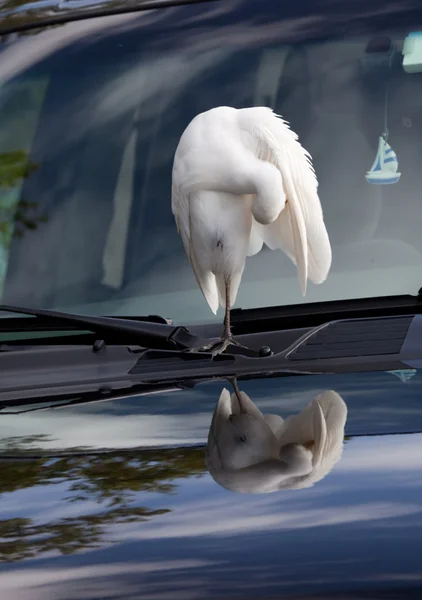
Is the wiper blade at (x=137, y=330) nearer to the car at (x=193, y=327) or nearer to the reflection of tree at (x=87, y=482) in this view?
the car at (x=193, y=327)

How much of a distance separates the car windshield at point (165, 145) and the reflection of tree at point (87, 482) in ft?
3.03

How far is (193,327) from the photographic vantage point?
8.87 ft

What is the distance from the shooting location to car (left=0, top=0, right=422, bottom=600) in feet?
4.68

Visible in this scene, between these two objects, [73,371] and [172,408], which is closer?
[172,408]

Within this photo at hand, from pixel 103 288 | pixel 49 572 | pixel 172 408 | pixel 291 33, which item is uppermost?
pixel 291 33

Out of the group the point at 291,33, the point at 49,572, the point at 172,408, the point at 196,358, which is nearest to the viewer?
the point at 49,572

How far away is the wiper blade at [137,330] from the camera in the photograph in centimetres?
248

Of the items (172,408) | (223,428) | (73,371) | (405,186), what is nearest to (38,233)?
(73,371)

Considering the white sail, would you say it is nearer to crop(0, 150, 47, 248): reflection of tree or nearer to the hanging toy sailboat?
the hanging toy sailboat

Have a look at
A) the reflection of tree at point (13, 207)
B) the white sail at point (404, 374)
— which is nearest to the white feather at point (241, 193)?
the reflection of tree at point (13, 207)

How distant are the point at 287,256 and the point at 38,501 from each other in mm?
1230

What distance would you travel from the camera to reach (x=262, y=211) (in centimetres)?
266

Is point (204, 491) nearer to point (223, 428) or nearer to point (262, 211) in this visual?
point (223, 428)

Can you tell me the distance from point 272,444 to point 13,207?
4.34ft
